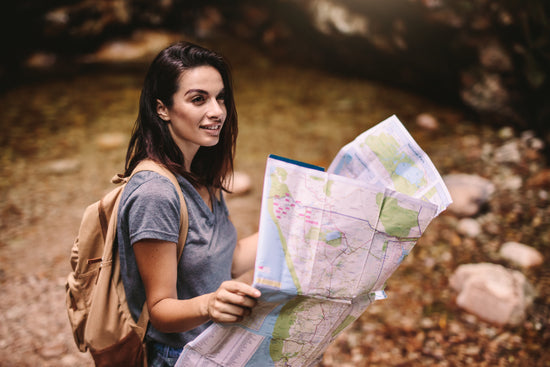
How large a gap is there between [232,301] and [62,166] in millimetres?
3570

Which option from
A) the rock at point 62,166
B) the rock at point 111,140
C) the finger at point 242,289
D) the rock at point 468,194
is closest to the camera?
the finger at point 242,289

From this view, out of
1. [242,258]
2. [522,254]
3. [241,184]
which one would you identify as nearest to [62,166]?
[241,184]

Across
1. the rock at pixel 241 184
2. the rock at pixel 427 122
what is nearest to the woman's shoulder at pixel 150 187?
the rock at pixel 241 184

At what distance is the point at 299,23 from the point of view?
601 centimetres

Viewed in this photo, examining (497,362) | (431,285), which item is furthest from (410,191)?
(431,285)

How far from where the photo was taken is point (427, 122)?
436 cm

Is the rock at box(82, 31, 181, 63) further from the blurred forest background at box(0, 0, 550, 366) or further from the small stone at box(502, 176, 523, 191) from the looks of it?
the small stone at box(502, 176, 523, 191)

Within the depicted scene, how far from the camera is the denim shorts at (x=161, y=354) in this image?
1265 millimetres

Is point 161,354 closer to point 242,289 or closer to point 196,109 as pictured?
point 242,289

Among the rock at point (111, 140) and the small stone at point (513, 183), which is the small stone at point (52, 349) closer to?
the rock at point (111, 140)

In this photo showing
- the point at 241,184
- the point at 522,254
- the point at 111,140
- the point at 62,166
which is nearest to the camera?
the point at 522,254

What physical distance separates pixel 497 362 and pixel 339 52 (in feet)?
14.7

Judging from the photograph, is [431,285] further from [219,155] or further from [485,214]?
[219,155]

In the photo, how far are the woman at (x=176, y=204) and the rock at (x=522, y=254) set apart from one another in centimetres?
223
